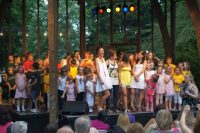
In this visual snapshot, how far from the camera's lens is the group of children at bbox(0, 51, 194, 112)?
36.5 feet

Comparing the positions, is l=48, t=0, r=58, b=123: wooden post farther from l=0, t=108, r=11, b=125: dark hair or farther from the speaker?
A: l=0, t=108, r=11, b=125: dark hair

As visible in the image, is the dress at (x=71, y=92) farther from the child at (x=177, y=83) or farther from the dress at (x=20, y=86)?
the child at (x=177, y=83)

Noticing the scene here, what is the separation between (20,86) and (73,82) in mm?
1241

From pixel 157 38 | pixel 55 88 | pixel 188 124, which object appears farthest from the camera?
pixel 157 38

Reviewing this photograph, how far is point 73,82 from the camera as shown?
1116 centimetres

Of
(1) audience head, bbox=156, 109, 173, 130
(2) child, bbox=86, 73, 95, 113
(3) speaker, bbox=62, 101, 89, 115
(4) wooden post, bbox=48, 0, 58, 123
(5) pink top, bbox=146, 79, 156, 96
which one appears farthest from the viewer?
(5) pink top, bbox=146, 79, 156, 96

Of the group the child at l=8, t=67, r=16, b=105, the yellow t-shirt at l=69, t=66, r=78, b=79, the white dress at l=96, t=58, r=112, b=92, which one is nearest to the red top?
the child at l=8, t=67, r=16, b=105

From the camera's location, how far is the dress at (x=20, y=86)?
36.8ft

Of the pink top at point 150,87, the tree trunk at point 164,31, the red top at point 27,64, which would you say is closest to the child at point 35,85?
the red top at point 27,64

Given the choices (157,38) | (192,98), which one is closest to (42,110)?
(192,98)

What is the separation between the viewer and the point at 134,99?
38.4 feet

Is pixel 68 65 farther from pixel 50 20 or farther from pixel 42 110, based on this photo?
pixel 50 20

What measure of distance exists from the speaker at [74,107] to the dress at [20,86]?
121 centimetres

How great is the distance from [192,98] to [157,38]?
16.5m
